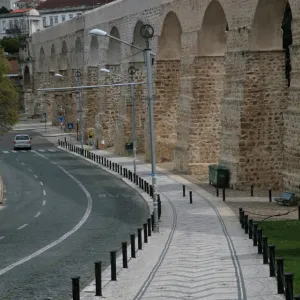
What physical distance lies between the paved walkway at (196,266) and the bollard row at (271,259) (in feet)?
0.78

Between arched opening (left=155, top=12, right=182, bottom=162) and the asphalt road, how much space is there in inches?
203

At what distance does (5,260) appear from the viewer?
29.5m

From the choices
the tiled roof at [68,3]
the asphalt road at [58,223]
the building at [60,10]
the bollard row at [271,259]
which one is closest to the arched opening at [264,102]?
the asphalt road at [58,223]

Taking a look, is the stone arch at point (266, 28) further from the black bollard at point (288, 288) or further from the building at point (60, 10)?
the building at point (60, 10)

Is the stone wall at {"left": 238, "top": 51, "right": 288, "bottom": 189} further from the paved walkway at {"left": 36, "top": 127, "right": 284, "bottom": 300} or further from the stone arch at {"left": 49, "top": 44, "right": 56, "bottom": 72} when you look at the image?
the stone arch at {"left": 49, "top": 44, "right": 56, "bottom": 72}

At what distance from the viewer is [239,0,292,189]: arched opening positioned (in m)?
47.7

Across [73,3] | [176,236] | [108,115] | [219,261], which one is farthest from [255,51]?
[73,3]

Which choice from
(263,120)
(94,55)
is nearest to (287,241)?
(263,120)

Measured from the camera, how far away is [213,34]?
2237 inches

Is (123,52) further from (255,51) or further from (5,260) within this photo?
(5,260)

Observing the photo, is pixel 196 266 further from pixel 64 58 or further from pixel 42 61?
pixel 42 61

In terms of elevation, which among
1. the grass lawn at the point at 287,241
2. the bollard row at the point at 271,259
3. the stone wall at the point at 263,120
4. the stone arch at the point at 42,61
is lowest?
the grass lawn at the point at 287,241

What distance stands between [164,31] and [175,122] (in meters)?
6.29

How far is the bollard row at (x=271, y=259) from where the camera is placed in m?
19.5
